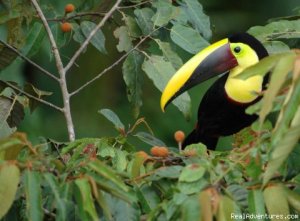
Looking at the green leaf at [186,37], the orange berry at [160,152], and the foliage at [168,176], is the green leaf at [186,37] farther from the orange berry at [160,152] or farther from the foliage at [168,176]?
the orange berry at [160,152]

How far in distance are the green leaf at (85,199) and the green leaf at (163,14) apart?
1.17m

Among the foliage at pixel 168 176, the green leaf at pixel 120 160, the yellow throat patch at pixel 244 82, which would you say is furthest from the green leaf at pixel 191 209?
the yellow throat patch at pixel 244 82

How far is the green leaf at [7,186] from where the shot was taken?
1.81 meters

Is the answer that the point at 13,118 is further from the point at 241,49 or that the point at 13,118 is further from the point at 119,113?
the point at 119,113

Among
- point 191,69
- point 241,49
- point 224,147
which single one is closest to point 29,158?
point 191,69

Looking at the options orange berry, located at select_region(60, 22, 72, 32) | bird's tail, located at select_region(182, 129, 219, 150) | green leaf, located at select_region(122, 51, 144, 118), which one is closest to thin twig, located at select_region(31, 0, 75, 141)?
orange berry, located at select_region(60, 22, 72, 32)

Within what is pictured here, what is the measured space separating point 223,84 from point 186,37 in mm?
843

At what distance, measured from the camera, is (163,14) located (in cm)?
301

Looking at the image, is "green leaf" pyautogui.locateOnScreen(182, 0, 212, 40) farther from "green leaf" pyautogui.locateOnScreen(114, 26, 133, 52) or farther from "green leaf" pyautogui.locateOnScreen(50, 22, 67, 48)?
"green leaf" pyautogui.locateOnScreen(50, 22, 67, 48)

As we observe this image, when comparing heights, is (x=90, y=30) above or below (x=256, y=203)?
above

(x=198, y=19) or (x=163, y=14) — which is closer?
(x=163, y=14)

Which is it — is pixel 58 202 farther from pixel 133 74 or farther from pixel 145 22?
pixel 145 22

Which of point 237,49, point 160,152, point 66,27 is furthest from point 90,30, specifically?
point 160,152

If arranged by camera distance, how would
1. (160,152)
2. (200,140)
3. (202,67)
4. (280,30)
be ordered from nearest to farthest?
1. (160,152)
2. (280,30)
3. (202,67)
4. (200,140)
